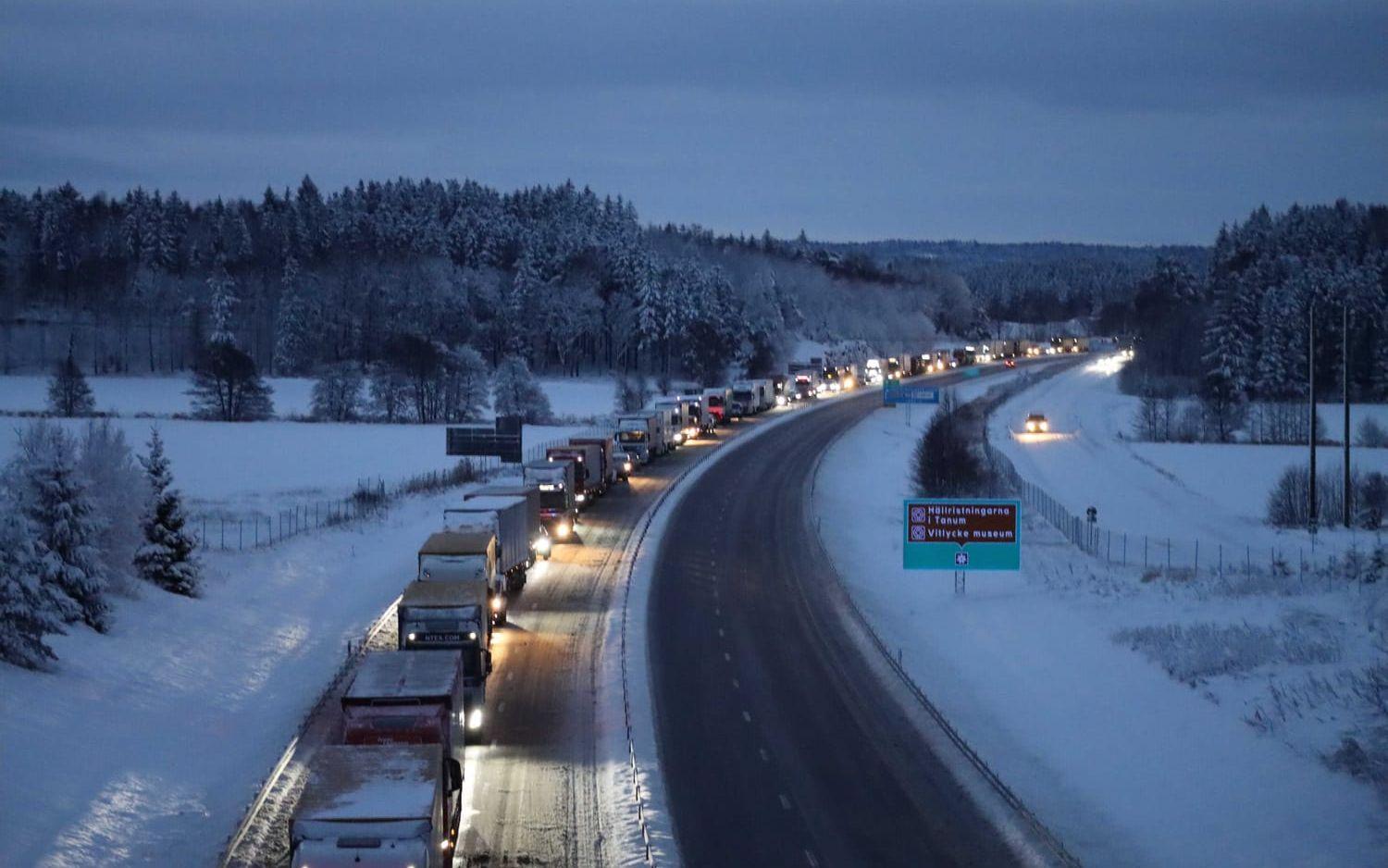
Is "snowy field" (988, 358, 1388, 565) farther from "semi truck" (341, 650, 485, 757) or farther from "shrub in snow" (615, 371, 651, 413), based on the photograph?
"semi truck" (341, 650, 485, 757)

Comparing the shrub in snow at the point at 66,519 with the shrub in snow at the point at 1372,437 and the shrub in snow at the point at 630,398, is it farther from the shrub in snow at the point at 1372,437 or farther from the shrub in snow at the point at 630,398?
the shrub in snow at the point at 1372,437

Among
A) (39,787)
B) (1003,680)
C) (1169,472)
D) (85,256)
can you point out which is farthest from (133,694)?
(85,256)

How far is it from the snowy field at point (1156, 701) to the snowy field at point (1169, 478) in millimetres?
12274

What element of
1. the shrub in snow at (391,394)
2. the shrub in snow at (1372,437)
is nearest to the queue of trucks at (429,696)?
the shrub in snow at (1372,437)

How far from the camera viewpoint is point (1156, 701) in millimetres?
23594

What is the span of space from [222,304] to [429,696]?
146 meters

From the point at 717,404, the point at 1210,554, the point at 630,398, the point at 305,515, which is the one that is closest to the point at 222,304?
the point at 630,398

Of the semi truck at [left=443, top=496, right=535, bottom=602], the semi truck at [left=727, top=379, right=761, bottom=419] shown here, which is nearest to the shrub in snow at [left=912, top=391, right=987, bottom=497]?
the semi truck at [left=443, top=496, right=535, bottom=602]

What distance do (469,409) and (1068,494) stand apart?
194 ft

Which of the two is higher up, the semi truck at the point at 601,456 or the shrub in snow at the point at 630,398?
the shrub in snow at the point at 630,398

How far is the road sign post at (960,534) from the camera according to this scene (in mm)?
35875

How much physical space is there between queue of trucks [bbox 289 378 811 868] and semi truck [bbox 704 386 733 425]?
149ft

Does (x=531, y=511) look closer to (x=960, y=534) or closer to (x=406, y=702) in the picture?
(x=960, y=534)

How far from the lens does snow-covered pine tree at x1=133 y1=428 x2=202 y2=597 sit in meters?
33.4
